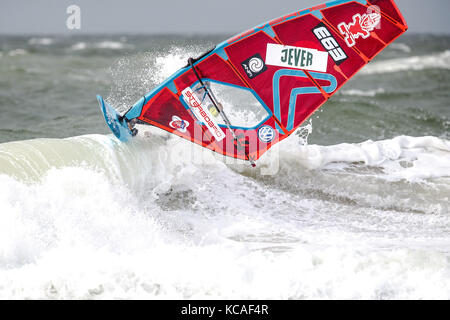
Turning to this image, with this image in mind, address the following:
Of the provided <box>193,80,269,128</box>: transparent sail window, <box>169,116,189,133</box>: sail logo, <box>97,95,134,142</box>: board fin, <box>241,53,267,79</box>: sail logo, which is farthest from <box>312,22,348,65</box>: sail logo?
<box>97,95,134,142</box>: board fin

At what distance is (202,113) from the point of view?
5.96 m

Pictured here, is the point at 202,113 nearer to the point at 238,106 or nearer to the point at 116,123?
the point at 238,106

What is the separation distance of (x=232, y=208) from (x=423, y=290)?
2.32 m

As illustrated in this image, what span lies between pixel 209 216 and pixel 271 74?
68.7 inches

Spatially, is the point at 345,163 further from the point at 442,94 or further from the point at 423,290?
the point at 442,94

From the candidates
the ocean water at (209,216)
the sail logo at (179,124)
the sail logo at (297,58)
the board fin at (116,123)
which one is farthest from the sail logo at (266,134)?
the board fin at (116,123)

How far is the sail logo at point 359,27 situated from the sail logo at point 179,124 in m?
1.98

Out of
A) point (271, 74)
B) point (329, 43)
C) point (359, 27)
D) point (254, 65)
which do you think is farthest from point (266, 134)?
point (359, 27)

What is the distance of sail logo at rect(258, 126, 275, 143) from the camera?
6.14 m

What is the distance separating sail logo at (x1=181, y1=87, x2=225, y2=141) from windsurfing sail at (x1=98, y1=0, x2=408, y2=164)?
0.04 ft

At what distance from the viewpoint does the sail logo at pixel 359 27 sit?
226 inches

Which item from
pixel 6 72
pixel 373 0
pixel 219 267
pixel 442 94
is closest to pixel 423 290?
pixel 219 267

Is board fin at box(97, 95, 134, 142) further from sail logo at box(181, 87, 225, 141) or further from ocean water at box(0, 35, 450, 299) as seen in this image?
sail logo at box(181, 87, 225, 141)

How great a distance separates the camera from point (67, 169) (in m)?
5.16
